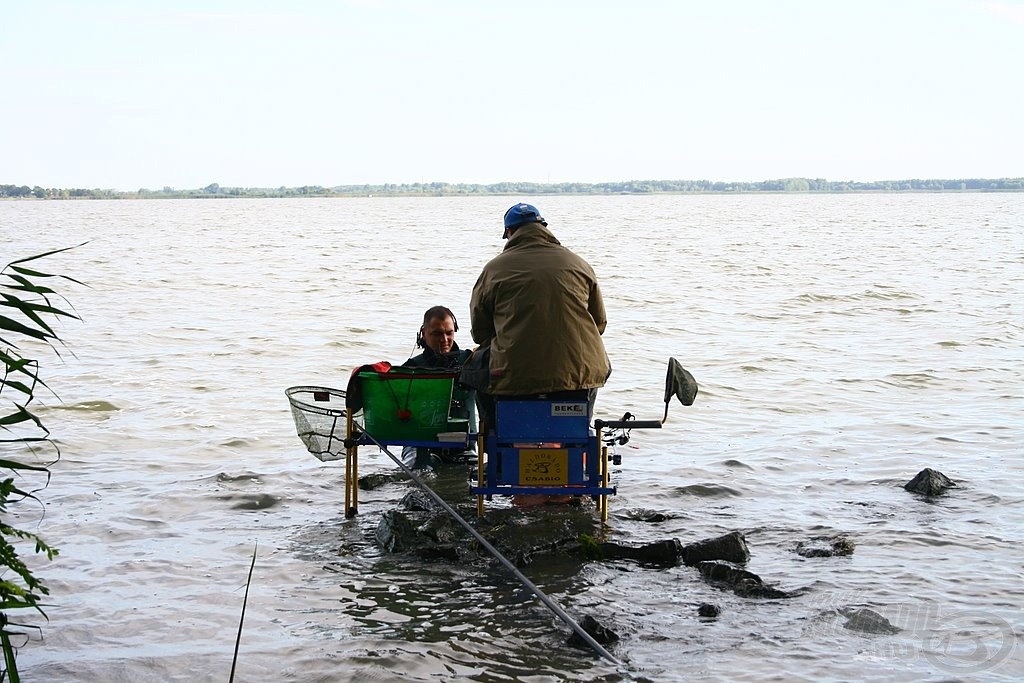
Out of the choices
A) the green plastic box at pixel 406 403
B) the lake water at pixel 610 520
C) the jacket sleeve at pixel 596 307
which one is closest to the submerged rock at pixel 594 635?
A: the lake water at pixel 610 520

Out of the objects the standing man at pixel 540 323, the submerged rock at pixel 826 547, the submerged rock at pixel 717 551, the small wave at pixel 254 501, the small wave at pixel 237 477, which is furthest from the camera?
the small wave at pixel 237 477

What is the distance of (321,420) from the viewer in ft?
24.5

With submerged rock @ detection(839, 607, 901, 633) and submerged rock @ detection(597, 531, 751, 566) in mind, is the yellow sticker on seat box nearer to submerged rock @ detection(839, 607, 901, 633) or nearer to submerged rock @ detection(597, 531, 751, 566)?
submerged rock @ detection(597, 531, 751, 566)

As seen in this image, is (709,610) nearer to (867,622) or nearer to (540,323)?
(867,622)

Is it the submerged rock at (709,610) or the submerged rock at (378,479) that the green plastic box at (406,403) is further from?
the submerged rock at (709,610)

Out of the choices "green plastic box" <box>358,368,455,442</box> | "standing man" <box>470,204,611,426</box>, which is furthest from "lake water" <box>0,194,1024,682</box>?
"standing man" <box>470,204,611,426</box>

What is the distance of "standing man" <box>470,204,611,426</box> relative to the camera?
6.64 metres

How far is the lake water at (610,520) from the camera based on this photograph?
16.7ft

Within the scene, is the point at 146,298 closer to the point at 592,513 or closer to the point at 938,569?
the point at 592,513

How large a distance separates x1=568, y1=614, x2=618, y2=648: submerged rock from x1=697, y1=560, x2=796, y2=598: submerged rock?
930 mm

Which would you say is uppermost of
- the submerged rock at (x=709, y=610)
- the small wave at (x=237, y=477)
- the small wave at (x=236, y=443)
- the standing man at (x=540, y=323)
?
the standing man at (x=540, y=323)

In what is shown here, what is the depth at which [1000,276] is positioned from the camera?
29922mm

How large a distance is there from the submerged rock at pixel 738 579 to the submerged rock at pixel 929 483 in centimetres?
243

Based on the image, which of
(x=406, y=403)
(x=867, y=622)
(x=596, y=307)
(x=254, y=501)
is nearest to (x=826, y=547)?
(x=867, y=622)
